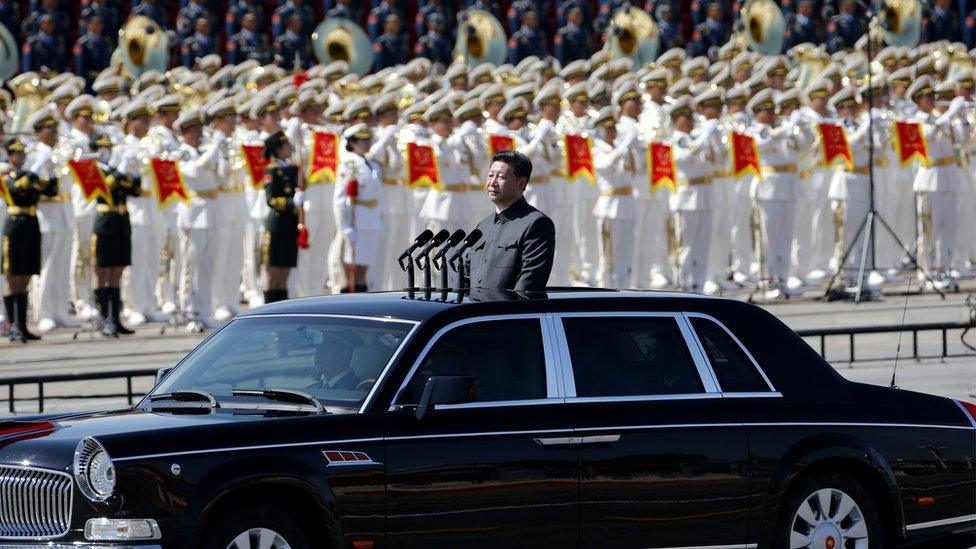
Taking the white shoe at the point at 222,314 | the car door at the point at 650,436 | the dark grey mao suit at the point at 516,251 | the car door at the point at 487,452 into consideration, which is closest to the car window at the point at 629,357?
the car door at the point at 650,436

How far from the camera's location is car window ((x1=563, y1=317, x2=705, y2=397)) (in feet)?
25.3

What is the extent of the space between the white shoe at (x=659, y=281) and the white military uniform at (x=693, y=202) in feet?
1.31

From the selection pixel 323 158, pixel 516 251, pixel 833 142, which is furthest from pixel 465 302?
pixel 833 142

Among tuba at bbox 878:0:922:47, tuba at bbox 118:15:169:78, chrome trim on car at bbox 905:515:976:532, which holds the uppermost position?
tuba at bbox 878:0:922:47

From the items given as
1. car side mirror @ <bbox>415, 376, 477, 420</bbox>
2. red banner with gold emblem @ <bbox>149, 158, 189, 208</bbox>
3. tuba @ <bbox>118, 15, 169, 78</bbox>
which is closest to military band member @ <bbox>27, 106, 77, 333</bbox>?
red banner with gold emblem @ <bbox>149, 158, 189, 208</bbox>

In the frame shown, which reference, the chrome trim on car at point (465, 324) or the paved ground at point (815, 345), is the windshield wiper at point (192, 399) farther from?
the paved ground at point (815, 345)

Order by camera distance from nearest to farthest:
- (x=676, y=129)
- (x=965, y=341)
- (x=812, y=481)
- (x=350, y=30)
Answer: (x=812, y=481), (x=965, y=341), (x=676, y=129), (x=350, y=30)

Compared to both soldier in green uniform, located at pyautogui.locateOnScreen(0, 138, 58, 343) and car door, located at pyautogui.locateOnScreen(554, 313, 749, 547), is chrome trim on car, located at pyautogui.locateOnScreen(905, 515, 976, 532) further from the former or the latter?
soldier in green uniform, located at pyautogui.locateOnScreen(0, 138, 58, 343)

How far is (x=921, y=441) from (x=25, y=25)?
24169mm

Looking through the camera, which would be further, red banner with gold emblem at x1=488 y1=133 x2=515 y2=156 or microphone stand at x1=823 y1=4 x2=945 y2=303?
red banner with gold emblem at x1=488 y1=133 x2=515 y2=156

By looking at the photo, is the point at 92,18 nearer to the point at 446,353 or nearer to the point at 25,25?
the point at 25,25

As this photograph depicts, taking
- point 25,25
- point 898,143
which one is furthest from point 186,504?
A: point 25,25

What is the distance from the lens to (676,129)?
23.2m

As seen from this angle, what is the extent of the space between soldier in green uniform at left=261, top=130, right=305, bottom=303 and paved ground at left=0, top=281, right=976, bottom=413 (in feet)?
3.49
